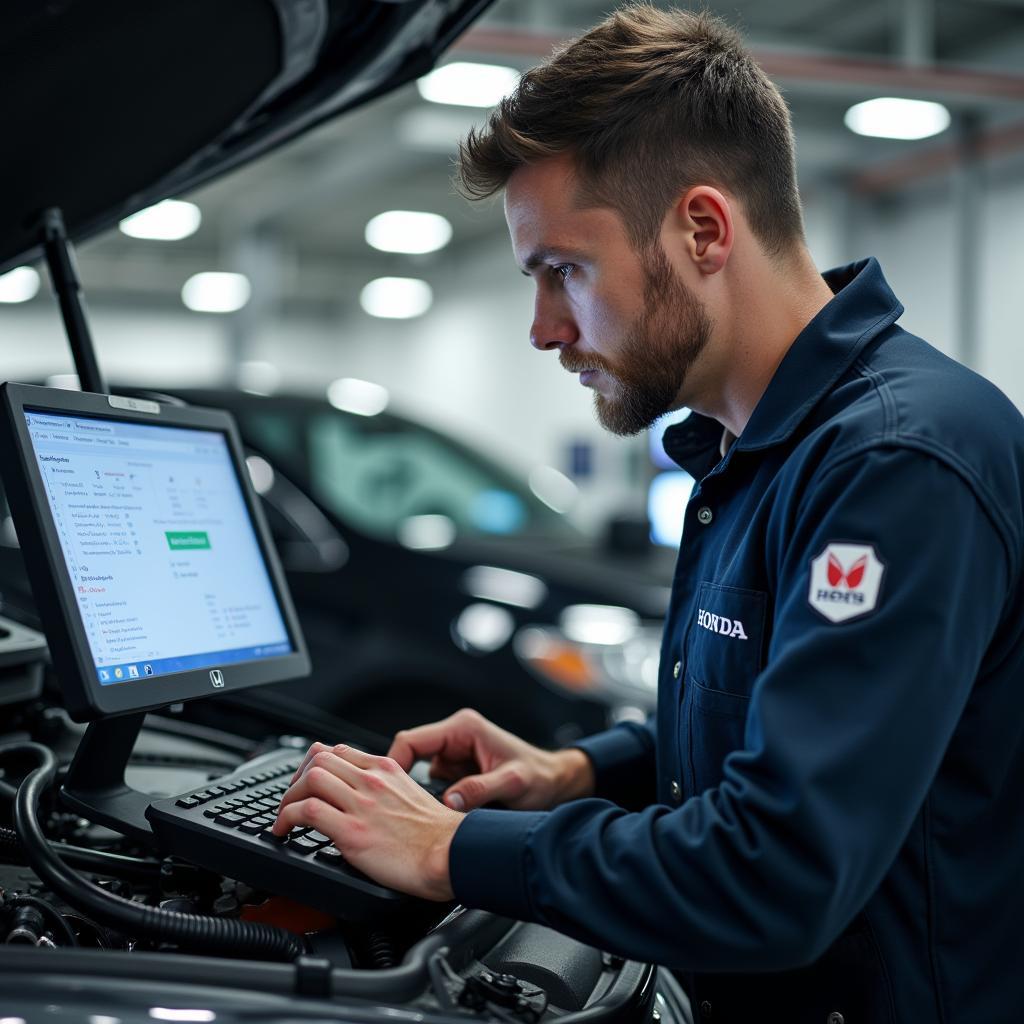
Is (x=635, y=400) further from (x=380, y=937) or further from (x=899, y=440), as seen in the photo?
(x=380, y=937)

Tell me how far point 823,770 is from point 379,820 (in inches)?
16.0

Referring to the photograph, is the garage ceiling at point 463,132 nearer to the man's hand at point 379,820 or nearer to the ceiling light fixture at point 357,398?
the man's hand at point 379,820

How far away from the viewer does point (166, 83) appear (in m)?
1.47

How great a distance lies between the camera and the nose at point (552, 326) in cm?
133

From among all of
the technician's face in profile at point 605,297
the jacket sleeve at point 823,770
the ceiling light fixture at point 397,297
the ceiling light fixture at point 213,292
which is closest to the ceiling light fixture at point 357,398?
the technician's face in profile at point 605,297

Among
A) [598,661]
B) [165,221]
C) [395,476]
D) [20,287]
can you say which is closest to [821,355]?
[598,661]

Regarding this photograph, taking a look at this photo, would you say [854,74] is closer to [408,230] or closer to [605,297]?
[605,297]

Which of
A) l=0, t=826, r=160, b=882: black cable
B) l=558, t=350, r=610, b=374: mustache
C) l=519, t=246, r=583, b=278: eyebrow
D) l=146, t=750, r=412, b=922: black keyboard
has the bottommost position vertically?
l=0, t=826, r=160, b=882: black cable

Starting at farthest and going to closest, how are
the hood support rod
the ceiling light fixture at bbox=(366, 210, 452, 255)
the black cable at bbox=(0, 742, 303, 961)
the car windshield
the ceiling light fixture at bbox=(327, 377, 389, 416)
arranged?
the ceiling light fixture at bbox=(366, 210, 452, 255), the ceiling light fixture at bbox=(327, 377, 389, 416), the car windshield, the hood support rod, the black cable at bbox=(0, 742, 303, 961)

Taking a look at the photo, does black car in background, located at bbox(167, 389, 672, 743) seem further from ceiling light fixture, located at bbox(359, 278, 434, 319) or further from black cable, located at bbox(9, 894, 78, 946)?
ceiling light fixture, located at bbox(359, 278, 434, 319)

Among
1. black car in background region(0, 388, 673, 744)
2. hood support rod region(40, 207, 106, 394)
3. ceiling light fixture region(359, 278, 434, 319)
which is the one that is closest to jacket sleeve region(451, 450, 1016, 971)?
hood support rod region(40, 207, 106, 394)

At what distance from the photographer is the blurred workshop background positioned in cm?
617

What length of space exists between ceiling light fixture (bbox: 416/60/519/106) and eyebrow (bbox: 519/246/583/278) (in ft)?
15.7

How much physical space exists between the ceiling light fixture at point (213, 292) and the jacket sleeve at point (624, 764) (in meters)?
13.1
